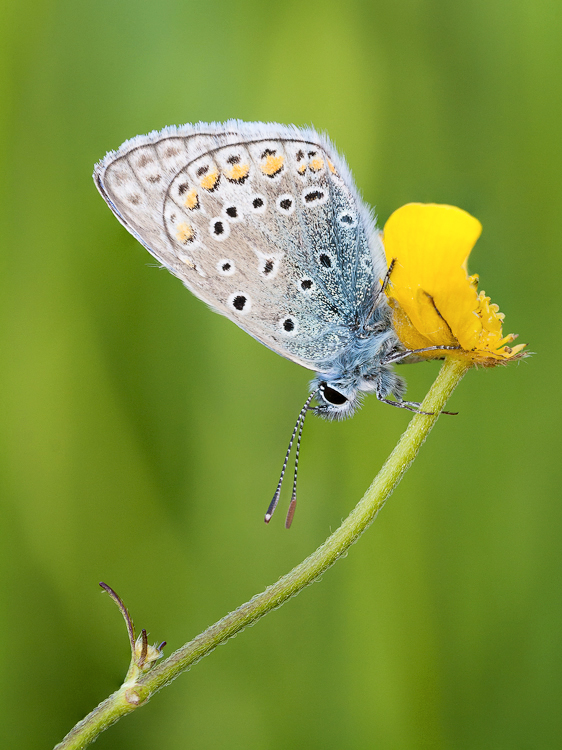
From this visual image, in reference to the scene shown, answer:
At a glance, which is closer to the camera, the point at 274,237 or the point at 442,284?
the point at 442,284

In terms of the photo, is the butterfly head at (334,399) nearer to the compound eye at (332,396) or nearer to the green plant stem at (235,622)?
the compound eye at (332,396)

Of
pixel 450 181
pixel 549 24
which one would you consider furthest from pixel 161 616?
pixel 549 24

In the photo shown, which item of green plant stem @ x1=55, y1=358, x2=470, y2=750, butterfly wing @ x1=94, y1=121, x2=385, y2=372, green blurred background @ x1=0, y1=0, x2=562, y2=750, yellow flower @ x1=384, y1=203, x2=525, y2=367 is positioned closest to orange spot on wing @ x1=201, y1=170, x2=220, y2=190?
butterfly wing @ x1=94, y1=121, x2=385, y2=372

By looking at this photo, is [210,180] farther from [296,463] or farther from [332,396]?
[296,463]

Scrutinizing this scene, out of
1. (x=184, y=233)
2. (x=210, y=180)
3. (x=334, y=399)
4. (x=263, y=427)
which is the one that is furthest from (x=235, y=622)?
(x=263, y=427)

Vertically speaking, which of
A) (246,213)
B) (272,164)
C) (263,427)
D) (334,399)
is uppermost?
(272,164)
